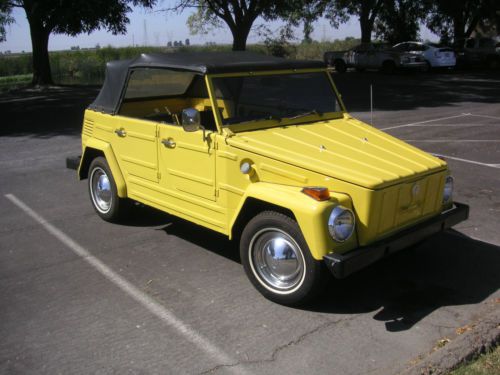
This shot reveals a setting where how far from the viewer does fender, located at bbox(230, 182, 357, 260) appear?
12.4 ft

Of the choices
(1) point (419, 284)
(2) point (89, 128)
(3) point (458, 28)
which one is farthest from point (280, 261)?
(3) point (458, 28)

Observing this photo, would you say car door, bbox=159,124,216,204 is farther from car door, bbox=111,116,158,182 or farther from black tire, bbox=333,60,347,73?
black tire, bbox=333,60,347,73

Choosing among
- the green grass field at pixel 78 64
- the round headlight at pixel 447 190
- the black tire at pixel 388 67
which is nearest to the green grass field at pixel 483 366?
the round headlight at pixel 447 190

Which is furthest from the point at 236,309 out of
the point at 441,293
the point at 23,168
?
the point at 23,168

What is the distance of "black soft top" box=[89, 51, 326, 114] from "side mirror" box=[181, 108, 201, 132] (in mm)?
395

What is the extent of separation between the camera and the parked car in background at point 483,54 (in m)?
31.9

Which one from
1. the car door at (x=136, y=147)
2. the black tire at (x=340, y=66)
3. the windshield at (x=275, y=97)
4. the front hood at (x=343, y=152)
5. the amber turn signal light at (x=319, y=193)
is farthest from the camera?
the black tire at (x=340, y=66)

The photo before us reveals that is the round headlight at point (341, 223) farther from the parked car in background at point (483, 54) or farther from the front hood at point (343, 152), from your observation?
the parked car in background at point (483, 54)

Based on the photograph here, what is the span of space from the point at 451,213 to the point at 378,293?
0.93 m

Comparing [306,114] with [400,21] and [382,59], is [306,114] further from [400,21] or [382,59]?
[400,21]

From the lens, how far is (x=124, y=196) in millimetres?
5867

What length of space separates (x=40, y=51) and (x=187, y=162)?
2132cm

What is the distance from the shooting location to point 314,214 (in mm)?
3775

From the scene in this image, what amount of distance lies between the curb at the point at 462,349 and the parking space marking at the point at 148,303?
112cm
